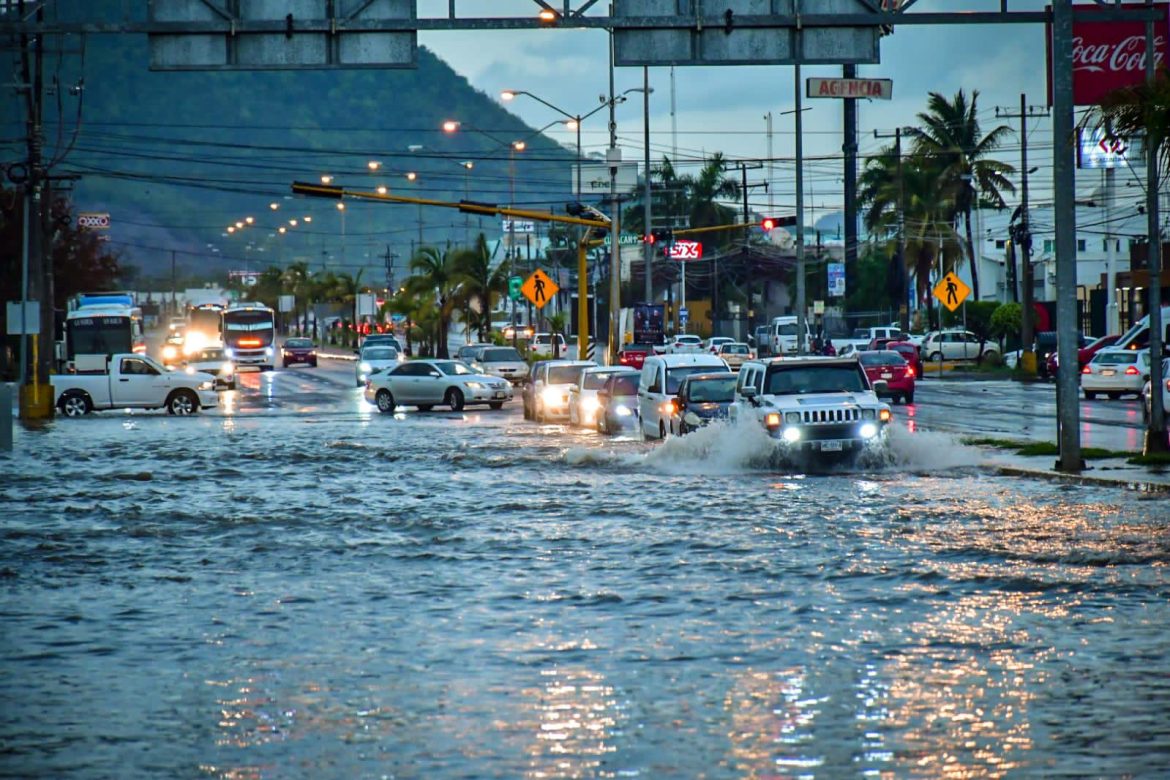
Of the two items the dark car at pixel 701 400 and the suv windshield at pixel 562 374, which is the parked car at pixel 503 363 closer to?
the suv windshield at pixel 562 374

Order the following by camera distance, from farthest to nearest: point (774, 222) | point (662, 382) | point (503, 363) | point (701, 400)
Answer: point (774, 222)
point (503, 363)
point (662, 382)
point (701, 400)

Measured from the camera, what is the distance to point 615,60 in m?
24.0

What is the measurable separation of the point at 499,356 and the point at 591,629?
52343mm

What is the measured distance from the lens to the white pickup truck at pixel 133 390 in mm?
49375

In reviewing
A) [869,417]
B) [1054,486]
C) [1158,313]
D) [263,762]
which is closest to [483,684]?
[263,762]

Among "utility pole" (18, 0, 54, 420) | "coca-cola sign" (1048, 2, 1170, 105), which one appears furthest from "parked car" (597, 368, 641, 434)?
"utility pole" (18, 0, 54, 420)

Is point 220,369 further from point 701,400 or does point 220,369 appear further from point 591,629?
point 591,629

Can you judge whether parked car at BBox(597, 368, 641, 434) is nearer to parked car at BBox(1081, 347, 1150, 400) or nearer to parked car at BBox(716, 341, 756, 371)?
parked car at BBox(1081, 347, 1150, 400)

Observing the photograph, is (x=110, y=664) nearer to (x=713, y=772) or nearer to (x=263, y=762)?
(x=263, y=762)

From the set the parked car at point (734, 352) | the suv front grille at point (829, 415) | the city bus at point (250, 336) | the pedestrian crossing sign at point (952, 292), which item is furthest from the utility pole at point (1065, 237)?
the city bus at point (250, 336)

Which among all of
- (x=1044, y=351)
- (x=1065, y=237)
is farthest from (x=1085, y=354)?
(x=1065, y=237)

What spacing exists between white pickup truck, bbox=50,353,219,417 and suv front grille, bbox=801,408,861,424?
90.3 feet

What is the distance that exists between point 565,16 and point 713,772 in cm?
1761

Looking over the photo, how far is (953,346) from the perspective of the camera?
261 feet
